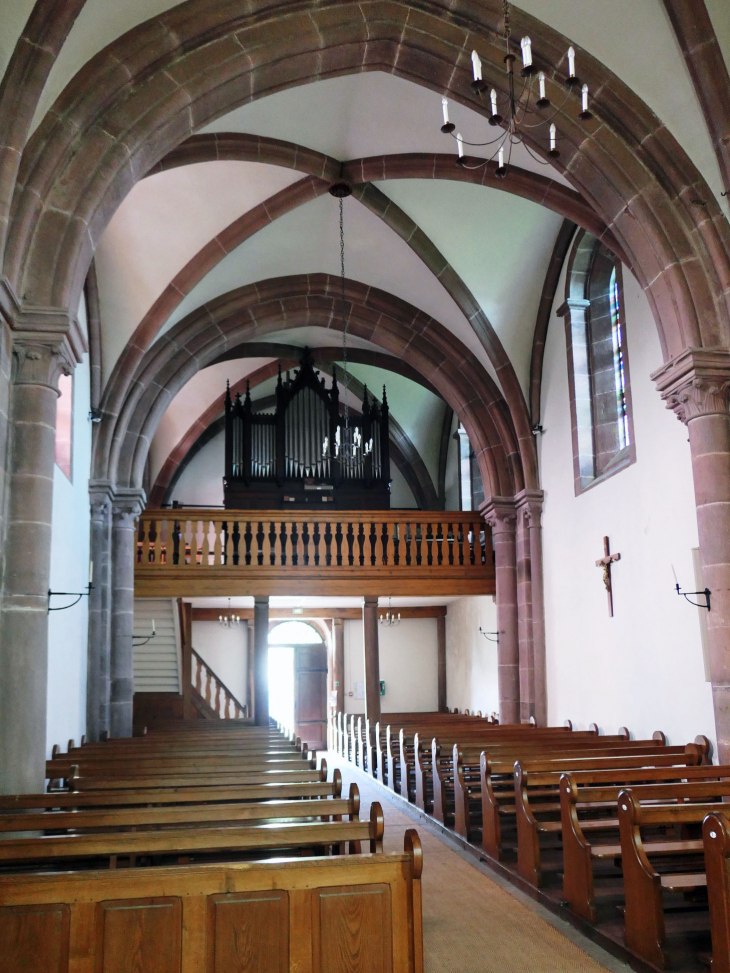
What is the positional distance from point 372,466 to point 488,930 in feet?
38.0

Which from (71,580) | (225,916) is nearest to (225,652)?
(71,580)

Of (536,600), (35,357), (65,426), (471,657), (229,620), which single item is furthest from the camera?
(229,620)

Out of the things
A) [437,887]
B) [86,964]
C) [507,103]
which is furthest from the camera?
[507,103]

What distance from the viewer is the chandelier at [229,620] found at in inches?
766

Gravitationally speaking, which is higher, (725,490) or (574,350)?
(574,350)

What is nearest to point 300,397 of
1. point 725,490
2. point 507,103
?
point 507,103

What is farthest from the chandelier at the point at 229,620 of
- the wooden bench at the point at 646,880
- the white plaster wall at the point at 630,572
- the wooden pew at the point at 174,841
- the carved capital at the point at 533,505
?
the wooden pew at the point at 174,841

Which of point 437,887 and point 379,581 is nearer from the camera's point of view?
point 437,887

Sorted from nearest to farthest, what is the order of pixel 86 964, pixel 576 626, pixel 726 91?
pixel 86 964
pixel 726 91
pixel 576 626

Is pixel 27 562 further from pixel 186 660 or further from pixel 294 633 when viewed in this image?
pixel 294 633

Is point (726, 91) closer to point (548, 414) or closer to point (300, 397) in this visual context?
point (548, 414)

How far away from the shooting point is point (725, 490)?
7.48 m

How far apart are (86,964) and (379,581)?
10.8 m

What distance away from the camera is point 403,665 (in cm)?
2028
